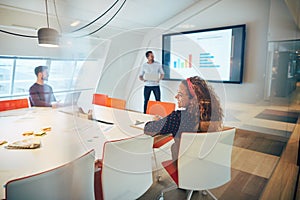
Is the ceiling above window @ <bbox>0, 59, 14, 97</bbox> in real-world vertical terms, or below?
above

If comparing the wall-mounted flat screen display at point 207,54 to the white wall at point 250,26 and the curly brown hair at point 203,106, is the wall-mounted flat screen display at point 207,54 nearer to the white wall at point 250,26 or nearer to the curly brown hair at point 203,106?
the white wall at point 250,26

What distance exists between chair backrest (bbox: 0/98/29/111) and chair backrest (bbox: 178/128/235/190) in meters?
2.25

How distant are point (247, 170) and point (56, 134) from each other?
1993mm

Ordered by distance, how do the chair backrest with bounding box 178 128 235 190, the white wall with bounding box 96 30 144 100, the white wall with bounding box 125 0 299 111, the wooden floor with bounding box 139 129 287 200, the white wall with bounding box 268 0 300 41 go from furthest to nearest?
the white wall with bounding box 96 30 144 100 → the white wall with bounding box 125 0 299 111 → the white wall with bounding box 268 0 300 41 → the wooden floor with bounding box 139 129 287 200 → the chair backrest with bounding box 178 128 235 190

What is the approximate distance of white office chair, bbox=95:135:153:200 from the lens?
1.16 meters

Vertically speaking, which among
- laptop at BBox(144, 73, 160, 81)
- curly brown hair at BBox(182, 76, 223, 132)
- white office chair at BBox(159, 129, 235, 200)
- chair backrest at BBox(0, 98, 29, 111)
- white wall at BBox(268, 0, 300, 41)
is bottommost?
white office chair at BBox(159, 129, 235, 200)

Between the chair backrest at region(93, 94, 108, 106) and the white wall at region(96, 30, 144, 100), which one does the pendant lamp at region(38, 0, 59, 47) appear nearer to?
the chair backrest at region(93, 94, 108, 106)

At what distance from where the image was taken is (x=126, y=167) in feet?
4.14

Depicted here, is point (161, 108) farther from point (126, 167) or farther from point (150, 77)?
point (150, 77)

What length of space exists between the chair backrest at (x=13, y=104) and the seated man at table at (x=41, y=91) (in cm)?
8

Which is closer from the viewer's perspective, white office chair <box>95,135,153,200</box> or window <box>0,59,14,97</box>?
white office chair <box>95,135,153,200</box>

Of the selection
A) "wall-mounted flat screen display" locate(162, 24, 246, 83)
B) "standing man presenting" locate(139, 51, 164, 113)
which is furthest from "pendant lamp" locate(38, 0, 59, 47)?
"wall-mounted flat screen display" locate(162, 24, 246, 83)

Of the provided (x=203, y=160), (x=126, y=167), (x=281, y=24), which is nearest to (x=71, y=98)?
(x=126, y=167)

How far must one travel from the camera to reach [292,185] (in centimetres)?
185
